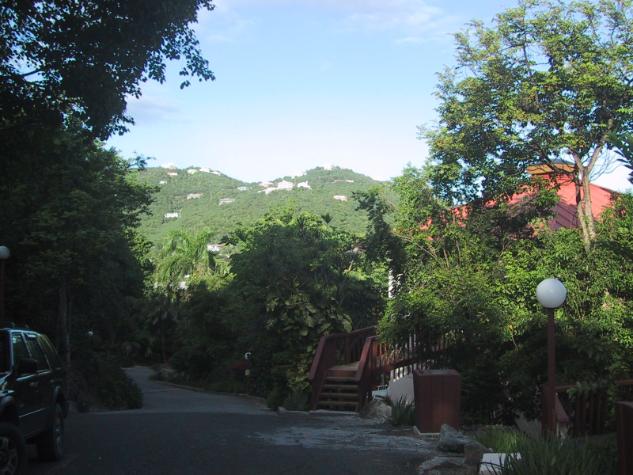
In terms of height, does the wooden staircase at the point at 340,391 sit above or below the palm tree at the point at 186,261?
below

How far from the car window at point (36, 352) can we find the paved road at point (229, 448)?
3.74 ft

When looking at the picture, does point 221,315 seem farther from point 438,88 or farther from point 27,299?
point 438,88

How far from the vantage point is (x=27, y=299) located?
19016mm

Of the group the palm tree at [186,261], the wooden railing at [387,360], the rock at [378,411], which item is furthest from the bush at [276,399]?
the palm tree at [186,261]

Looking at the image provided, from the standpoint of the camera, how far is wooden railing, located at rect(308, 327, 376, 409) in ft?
53.3

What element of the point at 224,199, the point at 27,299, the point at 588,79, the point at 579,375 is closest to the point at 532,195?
the point at 588,79

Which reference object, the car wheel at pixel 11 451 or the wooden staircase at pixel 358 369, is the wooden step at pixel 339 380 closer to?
the wooden staircase at pixel 358 369

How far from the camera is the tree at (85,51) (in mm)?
9453

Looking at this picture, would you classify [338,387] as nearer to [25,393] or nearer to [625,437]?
[25,393]

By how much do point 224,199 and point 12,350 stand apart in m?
98.7

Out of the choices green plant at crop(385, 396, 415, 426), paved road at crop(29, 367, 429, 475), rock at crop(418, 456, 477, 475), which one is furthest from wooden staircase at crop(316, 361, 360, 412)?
rock at crop(418, 456, 477, 475)

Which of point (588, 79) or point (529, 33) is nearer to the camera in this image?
point (588, 79)

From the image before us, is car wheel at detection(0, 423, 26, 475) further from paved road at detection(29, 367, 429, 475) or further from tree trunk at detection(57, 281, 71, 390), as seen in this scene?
tree trunk at detection(57, 281, 71, 390)

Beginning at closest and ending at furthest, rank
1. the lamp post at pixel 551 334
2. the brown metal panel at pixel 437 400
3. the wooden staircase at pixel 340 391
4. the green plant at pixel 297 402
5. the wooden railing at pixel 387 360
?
the lamp post at pixel 551 334 < the brown metal panel at pixel 437 400 < the wooden railing at pixel 387 360 < the wooden staircase at pixel 340 391 < the green plant at pixel 297 402
